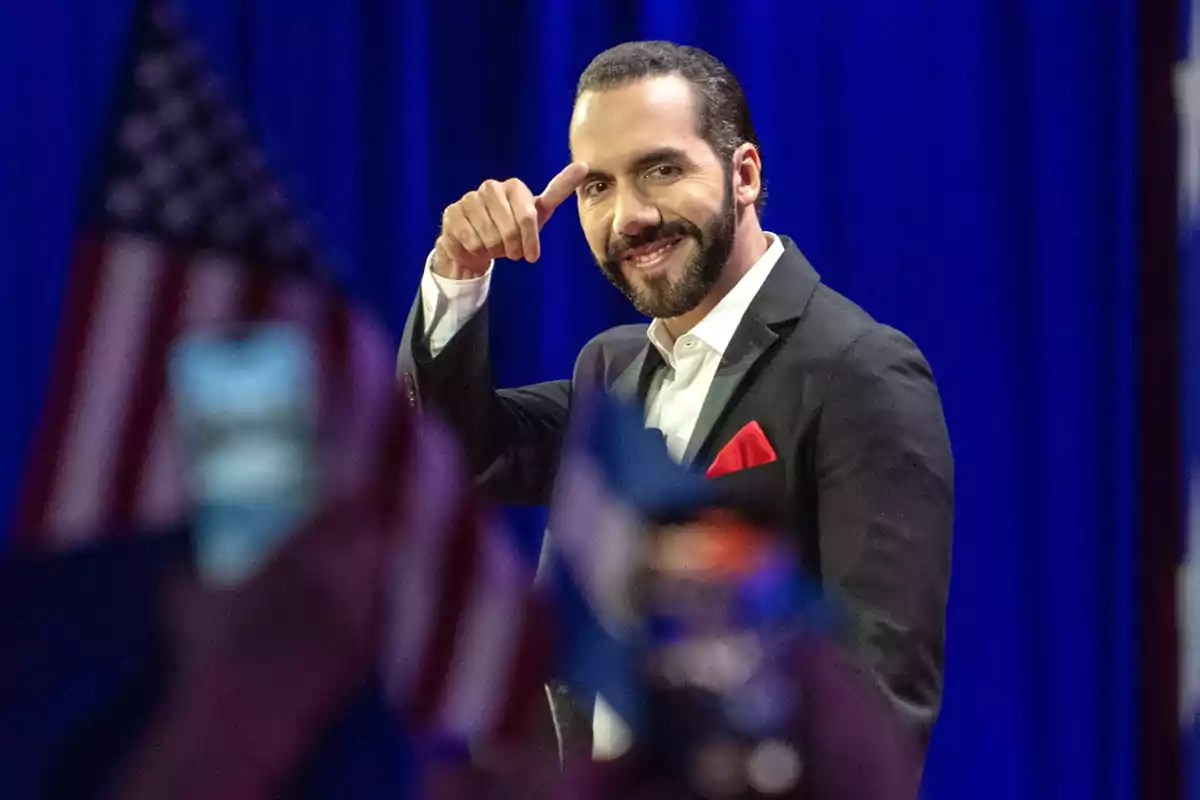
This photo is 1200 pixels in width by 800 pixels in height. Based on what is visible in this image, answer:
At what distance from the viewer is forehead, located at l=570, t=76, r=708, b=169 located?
961 millimetres

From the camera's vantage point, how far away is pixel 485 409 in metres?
0.95

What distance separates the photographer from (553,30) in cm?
150

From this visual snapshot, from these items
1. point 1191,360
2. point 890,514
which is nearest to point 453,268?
point 890,514

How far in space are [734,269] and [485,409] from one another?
0.87ft

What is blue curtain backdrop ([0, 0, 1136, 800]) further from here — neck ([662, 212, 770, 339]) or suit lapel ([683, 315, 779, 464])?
suit lapel ([683, 315, 779, 464])

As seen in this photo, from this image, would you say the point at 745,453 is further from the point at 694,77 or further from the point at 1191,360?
the point at 1191,360

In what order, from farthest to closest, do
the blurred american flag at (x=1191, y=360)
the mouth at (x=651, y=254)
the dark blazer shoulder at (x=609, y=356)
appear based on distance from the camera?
the blurred american flag at (x=1191, y=360)
the dark blazer shoulder at (x=609, y=356)
the mouth at (x=651, y=254)

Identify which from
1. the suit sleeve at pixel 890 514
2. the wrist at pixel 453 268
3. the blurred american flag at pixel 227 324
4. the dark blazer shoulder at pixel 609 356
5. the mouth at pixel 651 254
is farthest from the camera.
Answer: the dark blazer shoulder at pixel 609 356

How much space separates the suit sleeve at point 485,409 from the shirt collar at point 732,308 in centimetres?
13

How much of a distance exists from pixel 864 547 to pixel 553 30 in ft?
3.11

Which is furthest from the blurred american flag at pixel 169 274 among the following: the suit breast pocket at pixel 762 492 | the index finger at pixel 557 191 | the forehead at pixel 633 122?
the forehead at pixel 633 122

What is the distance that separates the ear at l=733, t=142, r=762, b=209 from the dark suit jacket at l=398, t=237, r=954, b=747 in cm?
8

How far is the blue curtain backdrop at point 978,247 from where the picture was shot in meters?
1.51

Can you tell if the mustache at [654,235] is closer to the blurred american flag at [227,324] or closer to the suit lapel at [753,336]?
the suit lapel at [753,336]
